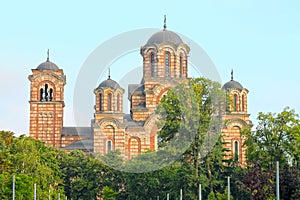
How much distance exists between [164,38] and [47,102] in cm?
1044

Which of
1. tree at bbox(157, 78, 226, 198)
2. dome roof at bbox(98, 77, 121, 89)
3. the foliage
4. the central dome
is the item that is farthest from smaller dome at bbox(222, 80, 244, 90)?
tree at bbox(157, 78, 226, 198)

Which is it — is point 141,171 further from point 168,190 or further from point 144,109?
point 144,109

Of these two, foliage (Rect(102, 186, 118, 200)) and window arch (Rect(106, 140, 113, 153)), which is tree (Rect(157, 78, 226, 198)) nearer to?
foliage (Rect(102, 186, 118, 200))

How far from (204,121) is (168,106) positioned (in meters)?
2.05

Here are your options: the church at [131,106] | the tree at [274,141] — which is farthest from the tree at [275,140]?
the church at [131,106]

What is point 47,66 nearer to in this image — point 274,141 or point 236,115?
point 236,115

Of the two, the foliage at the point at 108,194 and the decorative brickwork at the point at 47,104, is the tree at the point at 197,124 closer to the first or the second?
the foliage at the point at 108,194

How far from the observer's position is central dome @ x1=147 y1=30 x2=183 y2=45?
55094mm

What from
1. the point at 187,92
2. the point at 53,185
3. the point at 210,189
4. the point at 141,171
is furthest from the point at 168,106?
the point at 53,185

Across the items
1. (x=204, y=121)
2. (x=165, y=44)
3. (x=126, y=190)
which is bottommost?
(x=126, y=190)

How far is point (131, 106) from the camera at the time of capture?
189 feet

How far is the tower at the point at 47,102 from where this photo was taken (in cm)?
5731

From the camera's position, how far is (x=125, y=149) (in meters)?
54.3

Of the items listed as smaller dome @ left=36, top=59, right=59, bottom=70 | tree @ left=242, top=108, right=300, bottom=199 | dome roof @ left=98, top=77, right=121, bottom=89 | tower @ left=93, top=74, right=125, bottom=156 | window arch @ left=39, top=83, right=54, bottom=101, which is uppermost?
smaller dome @ left=36, top=59, right=59, bottom=70
